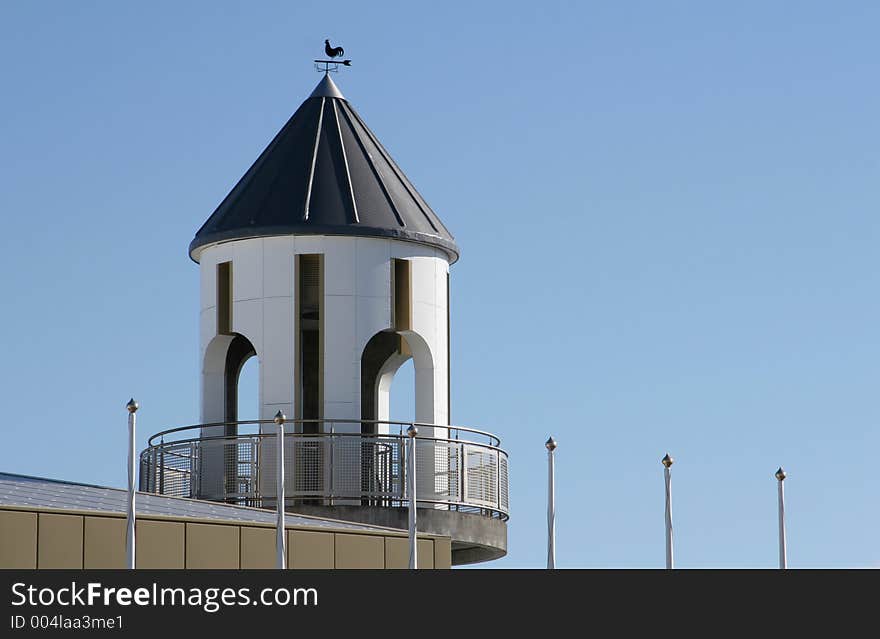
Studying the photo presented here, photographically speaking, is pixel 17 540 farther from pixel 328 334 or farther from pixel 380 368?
pixel 380 368

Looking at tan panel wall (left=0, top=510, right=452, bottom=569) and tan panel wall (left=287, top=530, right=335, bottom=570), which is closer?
tan panel wall (left=0, top=510, right=452, bottom=569)

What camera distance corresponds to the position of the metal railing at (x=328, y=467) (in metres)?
50.9

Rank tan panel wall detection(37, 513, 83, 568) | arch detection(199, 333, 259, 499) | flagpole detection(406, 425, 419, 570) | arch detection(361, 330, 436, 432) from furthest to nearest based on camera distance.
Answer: arch detection(361, 330, 436, 432) < arch detection(199, 333, 259, 499) < flagpole detection(406, 425, 419, 570) < tan panel wall detection(37, 513, 83, 568)

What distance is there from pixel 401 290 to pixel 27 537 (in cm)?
1579

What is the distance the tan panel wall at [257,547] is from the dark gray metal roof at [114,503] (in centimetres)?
57

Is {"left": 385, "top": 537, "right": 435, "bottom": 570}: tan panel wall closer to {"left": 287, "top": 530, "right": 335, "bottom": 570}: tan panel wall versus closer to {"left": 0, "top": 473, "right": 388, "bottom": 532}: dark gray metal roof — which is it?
{"left": 0, "top": 473, "right": 388, "bottom": 532}: dark gray metal roof

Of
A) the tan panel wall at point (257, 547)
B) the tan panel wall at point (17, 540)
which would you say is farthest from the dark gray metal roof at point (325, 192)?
the tan panel wall at point (17, 540)

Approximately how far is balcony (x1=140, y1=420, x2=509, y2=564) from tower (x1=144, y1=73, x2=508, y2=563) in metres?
0.04

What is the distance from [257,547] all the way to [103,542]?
3.52 m

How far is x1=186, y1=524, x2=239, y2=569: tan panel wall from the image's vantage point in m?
42.1

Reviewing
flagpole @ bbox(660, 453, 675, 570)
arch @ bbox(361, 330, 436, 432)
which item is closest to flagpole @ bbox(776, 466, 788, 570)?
flagpole @ bbox(660, 453, 675, 570)

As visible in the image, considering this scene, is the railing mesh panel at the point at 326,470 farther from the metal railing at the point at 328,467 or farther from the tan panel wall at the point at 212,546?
the tan panel wall at the point at 212,546
